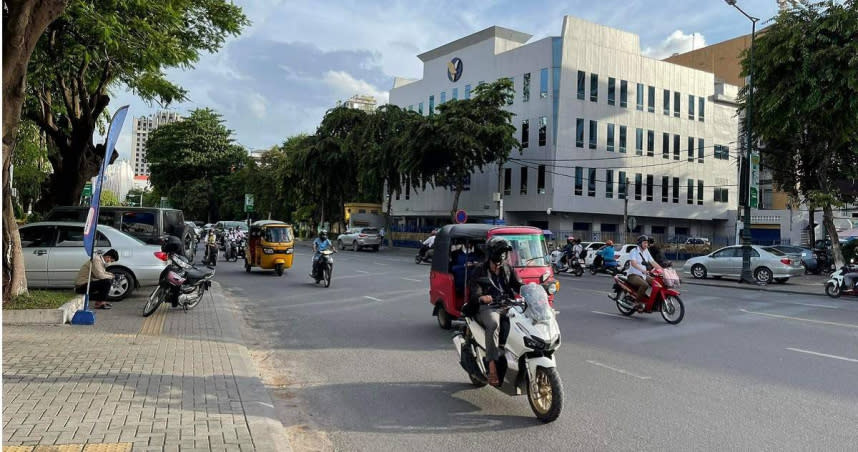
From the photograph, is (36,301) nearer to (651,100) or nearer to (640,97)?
(640,97)

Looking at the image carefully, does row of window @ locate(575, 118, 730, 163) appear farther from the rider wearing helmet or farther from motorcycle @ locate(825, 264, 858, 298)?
the rider wearing helmet

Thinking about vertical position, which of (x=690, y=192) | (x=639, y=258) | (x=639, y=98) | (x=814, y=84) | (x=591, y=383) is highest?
(x=639, y=98)

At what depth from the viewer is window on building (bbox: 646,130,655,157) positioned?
4947cm

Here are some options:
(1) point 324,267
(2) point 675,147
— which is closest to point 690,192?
(2) point 675,147

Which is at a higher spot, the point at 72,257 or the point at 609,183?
the point at 609,183

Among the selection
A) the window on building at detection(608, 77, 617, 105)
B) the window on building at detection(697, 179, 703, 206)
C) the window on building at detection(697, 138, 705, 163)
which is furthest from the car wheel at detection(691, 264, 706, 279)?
the window on building at detection(697, 138, 705, 163)

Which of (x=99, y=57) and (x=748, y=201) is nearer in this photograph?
(x=99, y=57)

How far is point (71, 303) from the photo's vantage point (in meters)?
10.3

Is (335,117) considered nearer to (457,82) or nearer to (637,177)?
(457,82)

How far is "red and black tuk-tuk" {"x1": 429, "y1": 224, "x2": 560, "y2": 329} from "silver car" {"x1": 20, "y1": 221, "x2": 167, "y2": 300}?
639 cm

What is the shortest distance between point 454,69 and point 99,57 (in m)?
41.1

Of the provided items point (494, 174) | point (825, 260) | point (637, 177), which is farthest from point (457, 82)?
point (825, 260)

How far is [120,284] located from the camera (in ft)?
42.6

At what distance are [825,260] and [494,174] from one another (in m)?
24.9
